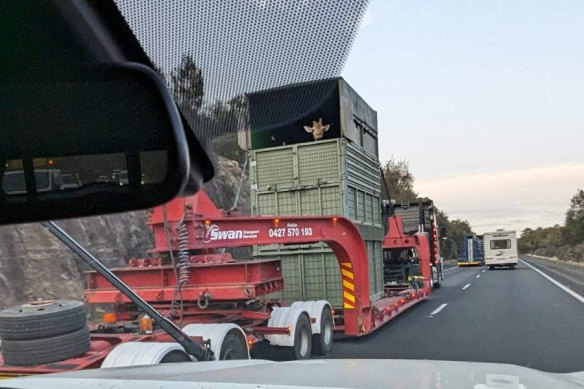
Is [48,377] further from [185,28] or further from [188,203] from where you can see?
[188,203]

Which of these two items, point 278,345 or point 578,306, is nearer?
point 278,345

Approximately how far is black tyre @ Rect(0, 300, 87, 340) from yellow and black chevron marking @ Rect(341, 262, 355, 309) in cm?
516

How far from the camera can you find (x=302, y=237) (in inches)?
360

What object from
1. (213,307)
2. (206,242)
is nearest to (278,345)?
(213,307)

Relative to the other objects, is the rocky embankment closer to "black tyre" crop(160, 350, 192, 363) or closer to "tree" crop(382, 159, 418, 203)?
"black tyre" crop(160, 350, 192, 363)

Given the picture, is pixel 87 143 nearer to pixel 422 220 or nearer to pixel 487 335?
pixel 487 335

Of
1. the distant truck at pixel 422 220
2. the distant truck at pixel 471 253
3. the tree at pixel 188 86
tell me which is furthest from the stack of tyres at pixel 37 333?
the distant truck at pixel 471 253

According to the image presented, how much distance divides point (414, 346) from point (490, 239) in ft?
141

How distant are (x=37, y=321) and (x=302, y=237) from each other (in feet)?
14.5

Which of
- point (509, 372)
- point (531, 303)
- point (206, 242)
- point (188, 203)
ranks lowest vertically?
point (531, 303)

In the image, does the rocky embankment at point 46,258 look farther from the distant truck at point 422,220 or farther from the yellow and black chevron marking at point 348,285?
the distant truck at point 422,220

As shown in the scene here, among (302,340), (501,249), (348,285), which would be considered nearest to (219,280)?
(302,340)

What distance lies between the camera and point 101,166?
7.27 ft

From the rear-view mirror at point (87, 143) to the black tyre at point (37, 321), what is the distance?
3.64 meters
